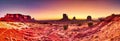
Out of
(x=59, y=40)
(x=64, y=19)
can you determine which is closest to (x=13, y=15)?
(x=64, y=19)

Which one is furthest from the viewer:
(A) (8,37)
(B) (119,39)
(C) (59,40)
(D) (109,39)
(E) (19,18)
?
(E) (19,18)

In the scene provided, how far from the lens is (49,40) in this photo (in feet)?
168

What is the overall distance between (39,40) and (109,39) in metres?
18.0

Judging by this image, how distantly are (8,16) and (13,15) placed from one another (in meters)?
5.18

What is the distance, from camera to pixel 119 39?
1491 inches

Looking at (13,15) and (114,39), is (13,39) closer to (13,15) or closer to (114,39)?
(114,39)

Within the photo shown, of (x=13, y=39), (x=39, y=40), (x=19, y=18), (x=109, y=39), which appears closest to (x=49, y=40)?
(x=39, y=40)

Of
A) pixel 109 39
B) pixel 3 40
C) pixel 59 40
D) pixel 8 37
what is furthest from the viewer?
pixel 59 40

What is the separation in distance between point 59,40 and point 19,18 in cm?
13270

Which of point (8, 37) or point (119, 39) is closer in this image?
point (119, 39)

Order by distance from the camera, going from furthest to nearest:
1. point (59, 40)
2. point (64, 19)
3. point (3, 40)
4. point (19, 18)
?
point (64, 19), point (19, 18), point (59, 40), point (3, 40)

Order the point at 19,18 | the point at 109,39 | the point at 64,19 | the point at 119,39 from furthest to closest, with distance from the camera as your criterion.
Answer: the point at 64,19 → the point at 19,18 → the point at 109,39 → the point at 119,39

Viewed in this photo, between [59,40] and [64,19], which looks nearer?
[59,40]

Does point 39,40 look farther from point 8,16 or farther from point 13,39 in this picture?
point 8,16
